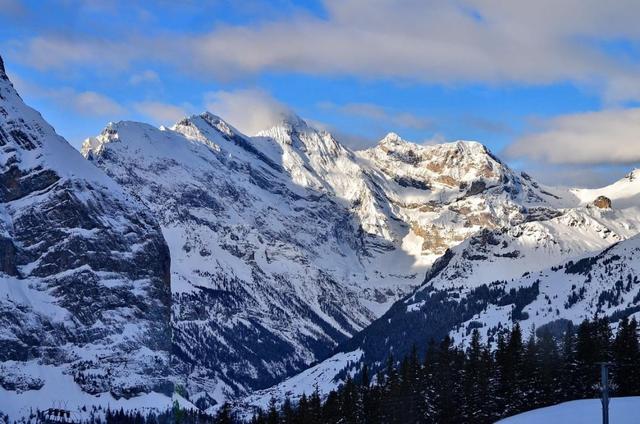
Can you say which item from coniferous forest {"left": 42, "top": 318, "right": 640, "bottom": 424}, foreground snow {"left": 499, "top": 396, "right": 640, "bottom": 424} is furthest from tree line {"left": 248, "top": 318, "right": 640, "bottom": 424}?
foreground snow {"left": 499, "top": 396, "right": 640, "bottom": 424}

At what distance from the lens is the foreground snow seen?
124 metres

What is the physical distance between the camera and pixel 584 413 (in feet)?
423

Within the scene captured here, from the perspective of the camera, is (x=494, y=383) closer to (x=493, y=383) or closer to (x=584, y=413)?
(x=493, y=383)

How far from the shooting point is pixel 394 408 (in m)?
181

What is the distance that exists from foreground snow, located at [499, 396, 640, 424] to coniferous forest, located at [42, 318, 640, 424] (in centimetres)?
2506

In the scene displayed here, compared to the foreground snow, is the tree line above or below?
above

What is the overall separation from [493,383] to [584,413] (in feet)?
147

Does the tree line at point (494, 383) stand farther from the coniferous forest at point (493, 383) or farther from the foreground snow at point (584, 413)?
the foreground snow at point (584, 413)

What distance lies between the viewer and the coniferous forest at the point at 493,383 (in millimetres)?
165750

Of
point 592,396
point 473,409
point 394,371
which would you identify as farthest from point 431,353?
point 592,396

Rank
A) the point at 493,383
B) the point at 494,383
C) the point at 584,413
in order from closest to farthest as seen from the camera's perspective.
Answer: the point at 584,413, the point at 494,383, the point at 493,383

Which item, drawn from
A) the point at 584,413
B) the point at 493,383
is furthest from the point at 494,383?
the point at 584,413

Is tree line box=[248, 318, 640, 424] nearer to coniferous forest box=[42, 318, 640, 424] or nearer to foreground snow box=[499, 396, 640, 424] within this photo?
coniferous forest box=[42, 318, 640, 424]

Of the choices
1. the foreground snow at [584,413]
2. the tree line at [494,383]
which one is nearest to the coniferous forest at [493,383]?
the tree line at [494,383]
